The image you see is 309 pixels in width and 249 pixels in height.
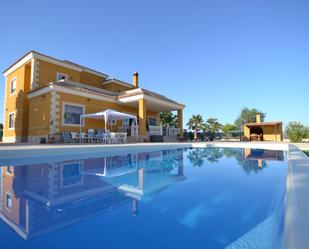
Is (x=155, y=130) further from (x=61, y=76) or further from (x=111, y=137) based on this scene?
(x=61, y=76)

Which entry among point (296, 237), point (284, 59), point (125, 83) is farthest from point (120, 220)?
point (284, 59)

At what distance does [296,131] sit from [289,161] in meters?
19.4

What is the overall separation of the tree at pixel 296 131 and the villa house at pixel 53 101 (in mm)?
11618

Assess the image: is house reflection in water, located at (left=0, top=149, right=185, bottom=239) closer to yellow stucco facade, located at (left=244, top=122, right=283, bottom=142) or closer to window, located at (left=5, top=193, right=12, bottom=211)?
window, located at (left=5, top=193, right=12, bottom=211)

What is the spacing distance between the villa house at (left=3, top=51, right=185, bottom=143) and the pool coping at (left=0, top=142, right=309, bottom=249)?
437 centimetres

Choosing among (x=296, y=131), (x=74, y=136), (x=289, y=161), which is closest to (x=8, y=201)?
(x=289, y=161)

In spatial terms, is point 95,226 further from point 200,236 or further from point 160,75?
point 160,75

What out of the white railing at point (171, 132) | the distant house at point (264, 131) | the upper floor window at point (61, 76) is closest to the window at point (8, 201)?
the upper floor window at point (61, 76)

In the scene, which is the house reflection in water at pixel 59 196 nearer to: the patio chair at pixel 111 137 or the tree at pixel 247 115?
the patio chair at pixel 111 137

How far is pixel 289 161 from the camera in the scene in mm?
4539

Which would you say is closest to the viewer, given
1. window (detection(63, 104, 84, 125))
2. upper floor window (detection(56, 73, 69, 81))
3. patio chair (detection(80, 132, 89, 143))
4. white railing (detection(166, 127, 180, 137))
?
patio chair (detection(80, 132, 89, 143))

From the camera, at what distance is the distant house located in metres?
23.9

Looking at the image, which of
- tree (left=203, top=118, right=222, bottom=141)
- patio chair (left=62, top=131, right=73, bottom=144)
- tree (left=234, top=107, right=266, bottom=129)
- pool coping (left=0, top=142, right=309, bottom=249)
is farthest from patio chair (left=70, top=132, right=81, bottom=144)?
tree (left=234, top=107, right=266, bottom=129)

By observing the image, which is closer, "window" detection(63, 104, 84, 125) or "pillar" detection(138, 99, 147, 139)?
"window" detection(63, 104, 84, 125)
